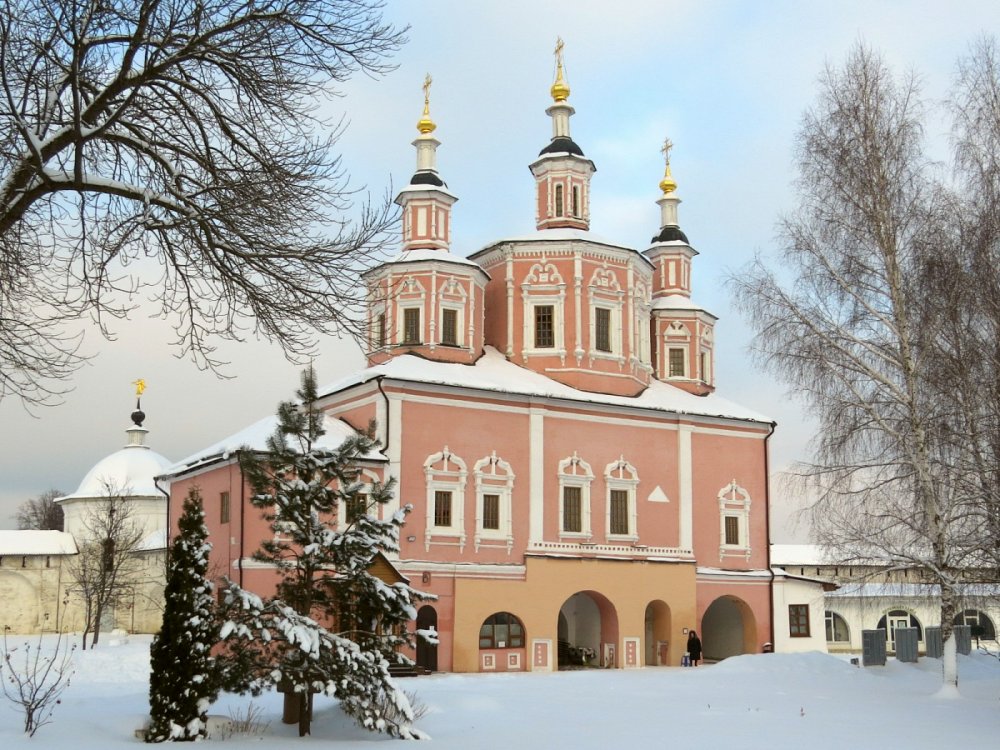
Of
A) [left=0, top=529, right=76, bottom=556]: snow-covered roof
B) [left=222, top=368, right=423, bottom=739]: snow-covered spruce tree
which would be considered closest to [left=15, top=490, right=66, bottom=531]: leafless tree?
[left=0, top=529, right=76, bottom=556]: snow-covered roof

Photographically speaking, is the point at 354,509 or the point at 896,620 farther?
the point at 896,620

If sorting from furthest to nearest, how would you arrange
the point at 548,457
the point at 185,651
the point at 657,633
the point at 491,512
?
the point at 657,633 < the point at 548,457 < the point at 491,512 < the point at 185,651

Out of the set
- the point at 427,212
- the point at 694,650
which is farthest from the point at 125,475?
the point at 694,650

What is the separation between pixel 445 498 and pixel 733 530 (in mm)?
9344

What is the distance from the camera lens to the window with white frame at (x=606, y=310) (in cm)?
3138

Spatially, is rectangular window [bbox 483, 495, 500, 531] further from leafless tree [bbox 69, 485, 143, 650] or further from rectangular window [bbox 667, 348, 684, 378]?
leafless tree [bbox 69, 485, 143, 650]

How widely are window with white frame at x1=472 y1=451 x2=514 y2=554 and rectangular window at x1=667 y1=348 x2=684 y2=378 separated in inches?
335

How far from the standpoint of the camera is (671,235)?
3716cm

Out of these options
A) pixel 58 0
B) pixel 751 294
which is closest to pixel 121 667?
pixel 751 294

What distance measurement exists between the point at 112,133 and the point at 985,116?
559 inches

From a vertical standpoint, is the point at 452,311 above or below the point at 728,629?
above

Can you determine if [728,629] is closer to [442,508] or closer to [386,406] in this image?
[442,508]

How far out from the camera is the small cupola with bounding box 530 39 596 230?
33062 millimetres

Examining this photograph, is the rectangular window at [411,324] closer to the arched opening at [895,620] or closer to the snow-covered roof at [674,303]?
the snow-covered roof at [674,303]
